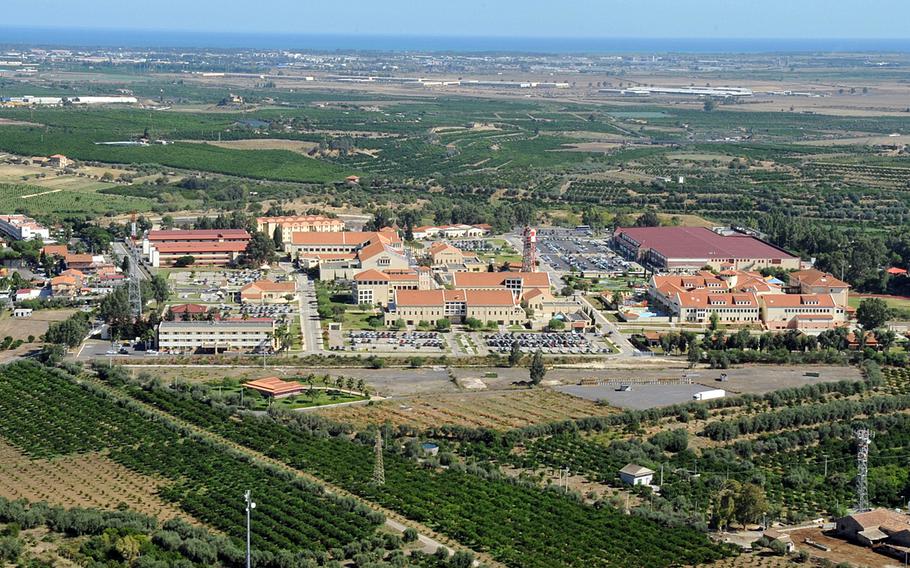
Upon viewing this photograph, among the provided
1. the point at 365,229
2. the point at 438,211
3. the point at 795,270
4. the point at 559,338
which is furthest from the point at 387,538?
the point at 438,211

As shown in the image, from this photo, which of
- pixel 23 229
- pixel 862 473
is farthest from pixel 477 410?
pixel 23 229

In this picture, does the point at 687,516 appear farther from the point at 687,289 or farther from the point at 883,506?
the point at 687,289

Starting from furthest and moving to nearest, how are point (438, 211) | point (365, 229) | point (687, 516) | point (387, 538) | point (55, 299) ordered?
1. point (438, 211)
2. point (365, 229)
3. point (55, 299)
4. point (687, 516)
5. point (387, 538)

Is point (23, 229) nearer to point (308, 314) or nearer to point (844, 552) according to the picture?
point (308, 314)

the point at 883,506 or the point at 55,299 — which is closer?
the point at 883,506

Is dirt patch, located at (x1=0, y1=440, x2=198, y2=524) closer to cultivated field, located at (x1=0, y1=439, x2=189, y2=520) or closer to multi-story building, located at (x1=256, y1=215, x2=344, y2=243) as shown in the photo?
cultivated field, located at (x1=0, y1=439, x2=189, y2=520)

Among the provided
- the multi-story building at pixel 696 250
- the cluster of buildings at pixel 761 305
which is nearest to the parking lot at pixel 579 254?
the multi-story building at pixel 696 250

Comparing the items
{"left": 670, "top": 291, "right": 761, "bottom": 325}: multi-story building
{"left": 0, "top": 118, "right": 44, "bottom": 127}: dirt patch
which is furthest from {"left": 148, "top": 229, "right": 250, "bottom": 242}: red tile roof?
{"left": 0, "top": 118, "right": 44, "bottom": 127}: dirt patch
